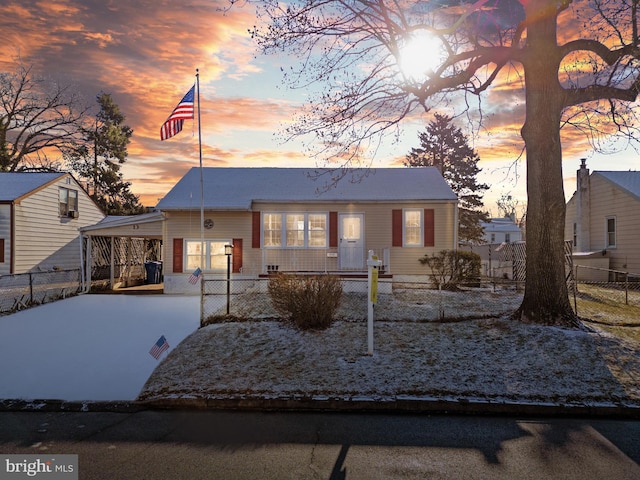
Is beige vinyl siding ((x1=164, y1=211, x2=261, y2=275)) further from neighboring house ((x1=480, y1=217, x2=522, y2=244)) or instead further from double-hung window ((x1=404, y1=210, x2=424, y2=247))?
neighboring house ((x1=480, y1=217, x2=522, y2=244))

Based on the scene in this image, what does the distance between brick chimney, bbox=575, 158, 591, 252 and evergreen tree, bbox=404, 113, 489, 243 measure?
34.1 feet

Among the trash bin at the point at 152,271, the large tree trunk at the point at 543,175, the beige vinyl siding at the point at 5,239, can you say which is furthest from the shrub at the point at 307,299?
the beige vinyl siding at the point at 5,239

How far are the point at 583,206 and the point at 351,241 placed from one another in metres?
14.9

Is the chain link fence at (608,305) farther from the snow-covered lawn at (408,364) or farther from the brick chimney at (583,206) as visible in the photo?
the brick chimney at (583,206)

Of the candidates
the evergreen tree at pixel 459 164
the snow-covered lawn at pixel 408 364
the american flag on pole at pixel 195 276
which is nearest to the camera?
the snow-covered lawn at pixel 408 364

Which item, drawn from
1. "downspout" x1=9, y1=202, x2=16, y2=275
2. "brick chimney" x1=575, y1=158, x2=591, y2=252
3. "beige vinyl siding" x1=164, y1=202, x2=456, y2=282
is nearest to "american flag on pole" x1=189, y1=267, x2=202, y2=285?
"beige vinyl siding" x1=164, y1=202, x2=456, y2=282

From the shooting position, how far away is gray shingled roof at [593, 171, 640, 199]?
807 inches

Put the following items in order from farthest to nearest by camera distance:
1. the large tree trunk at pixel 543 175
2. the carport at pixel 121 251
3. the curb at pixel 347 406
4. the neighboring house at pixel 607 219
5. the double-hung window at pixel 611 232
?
the double-hung window at pixel 611 232
the neighboring house at pixel 607 219
the carport at pixel 121 251
the large tree trunk at pixel 543 175
the curb at pixel 347 406

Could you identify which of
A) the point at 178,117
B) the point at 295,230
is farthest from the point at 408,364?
the point at 178,117

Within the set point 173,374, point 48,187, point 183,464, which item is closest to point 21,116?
point 48,187

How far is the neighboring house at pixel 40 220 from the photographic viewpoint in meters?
20.0

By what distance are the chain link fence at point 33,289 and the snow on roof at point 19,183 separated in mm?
3963

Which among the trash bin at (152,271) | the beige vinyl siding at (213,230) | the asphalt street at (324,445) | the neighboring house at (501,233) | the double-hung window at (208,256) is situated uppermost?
the neighboring house at (501,233)

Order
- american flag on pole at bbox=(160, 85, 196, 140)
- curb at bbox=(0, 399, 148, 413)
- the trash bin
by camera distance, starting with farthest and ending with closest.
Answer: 1. the trash bin
2. american flag on pole at bbox=(160, 85, 196, 140)
3. curb at bbox=(0, 399, 148, 413)
